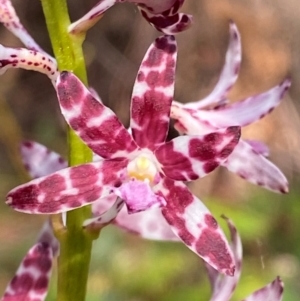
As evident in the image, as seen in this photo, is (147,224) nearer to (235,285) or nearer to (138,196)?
(235,285)

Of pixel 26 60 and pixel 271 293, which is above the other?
pixel 26 60

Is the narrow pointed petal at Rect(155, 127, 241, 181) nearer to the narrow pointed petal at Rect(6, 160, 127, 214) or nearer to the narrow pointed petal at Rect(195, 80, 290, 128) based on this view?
the narrow pointed petal at Rect(6, 160, 127, 214)

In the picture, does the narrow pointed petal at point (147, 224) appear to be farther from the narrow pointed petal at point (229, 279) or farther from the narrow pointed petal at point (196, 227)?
the narrow pointed petal at point (196, 227)

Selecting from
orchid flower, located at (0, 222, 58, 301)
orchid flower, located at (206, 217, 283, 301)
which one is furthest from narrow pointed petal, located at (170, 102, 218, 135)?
orchid flower, located at (0, 222, 58, 301)

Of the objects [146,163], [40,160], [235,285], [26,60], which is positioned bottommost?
[235,285]

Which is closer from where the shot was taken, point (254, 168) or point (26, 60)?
point (26, 60)

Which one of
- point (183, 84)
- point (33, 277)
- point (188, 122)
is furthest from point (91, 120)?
point (183, 84)

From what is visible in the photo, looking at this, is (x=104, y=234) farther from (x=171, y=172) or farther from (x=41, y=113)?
(x=171, y=172)
